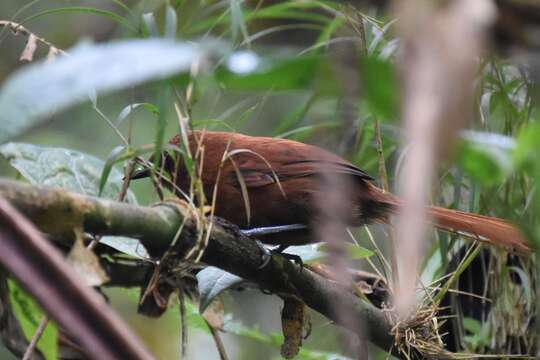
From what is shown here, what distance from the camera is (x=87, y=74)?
0.89m

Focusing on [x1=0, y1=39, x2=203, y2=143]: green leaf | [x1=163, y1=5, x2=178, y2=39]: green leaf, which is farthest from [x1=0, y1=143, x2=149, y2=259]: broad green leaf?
[x1=0, y1=39, x2=203, y2=143]: green leaf

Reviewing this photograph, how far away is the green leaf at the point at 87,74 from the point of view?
87 centimetres

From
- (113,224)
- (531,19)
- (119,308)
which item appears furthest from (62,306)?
(119,308)

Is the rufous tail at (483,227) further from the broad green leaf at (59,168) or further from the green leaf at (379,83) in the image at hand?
the green leaf at (379,83)

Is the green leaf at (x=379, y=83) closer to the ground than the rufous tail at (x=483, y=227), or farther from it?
farther from it

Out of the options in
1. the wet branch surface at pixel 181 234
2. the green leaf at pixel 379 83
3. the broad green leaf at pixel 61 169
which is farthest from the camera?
the broad green leaf at pixel 61 169

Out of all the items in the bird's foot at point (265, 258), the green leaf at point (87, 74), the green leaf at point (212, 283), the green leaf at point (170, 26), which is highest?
the green leaf at point (170, 26)

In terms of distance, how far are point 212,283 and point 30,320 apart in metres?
0.50

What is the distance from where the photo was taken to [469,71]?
660 mm

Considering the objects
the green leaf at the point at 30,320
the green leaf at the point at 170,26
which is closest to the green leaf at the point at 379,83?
the green leaf at the point at 170,26

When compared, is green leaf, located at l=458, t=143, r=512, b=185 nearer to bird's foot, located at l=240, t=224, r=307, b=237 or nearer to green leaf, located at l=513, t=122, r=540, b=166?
green leaf, located at l=513, t=122, r=540, b=166

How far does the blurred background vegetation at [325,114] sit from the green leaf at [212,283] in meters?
0.39

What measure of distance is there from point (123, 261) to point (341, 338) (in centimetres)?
94

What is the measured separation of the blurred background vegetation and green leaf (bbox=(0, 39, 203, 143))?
2 cm
